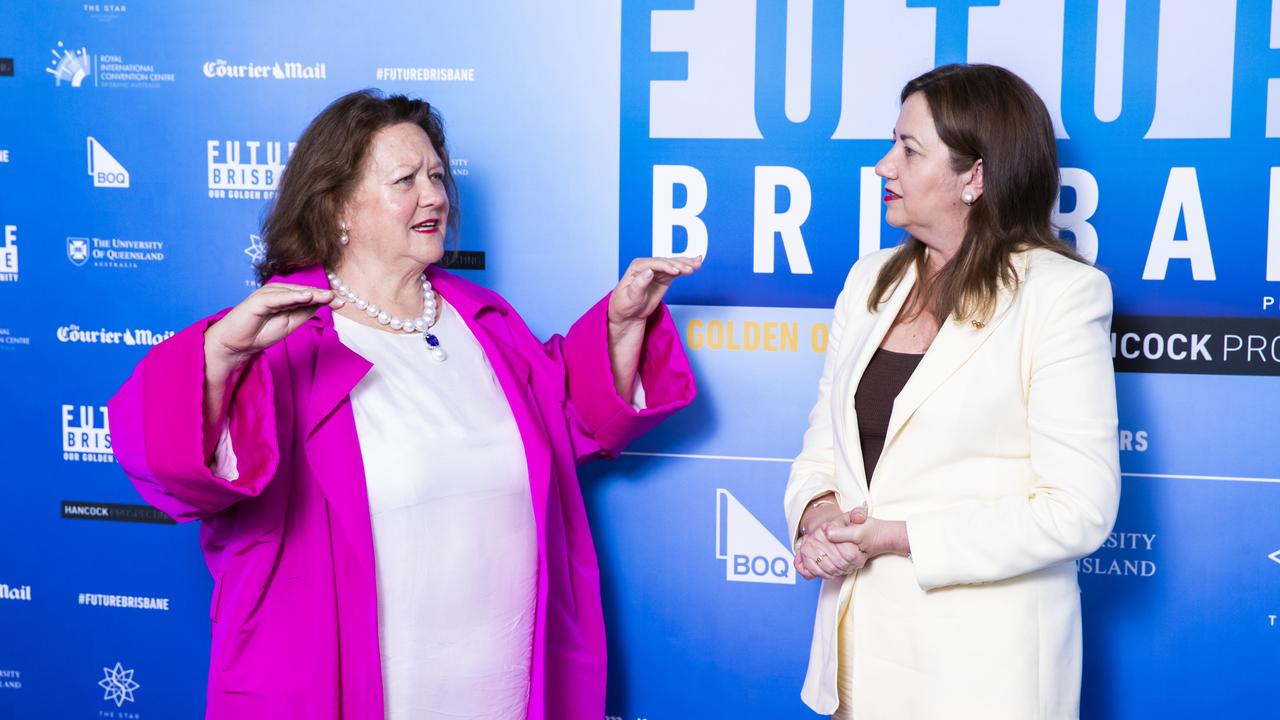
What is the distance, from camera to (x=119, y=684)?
2.62 metres

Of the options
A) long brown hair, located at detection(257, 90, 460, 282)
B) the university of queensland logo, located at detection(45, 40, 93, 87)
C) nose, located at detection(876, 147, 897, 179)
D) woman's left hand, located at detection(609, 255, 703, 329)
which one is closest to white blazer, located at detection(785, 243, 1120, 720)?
nose, located at detection(876, 147, 897, 179)

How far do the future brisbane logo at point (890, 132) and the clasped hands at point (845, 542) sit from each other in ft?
2.56

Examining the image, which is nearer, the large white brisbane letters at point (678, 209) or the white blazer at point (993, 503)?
the white blazer at point (993, 503)

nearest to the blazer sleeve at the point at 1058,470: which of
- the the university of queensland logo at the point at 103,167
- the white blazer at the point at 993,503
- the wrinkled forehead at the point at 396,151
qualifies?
the white blazer at the point at 993,503

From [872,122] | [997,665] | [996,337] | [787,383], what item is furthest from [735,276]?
[997,665]

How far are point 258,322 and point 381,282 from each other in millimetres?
381

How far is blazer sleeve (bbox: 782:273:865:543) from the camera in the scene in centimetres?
174

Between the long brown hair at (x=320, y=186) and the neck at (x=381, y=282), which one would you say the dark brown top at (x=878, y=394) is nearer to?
the neck at (x=381, y=282)

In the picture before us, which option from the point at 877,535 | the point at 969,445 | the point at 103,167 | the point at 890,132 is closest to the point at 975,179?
the point at 969,445

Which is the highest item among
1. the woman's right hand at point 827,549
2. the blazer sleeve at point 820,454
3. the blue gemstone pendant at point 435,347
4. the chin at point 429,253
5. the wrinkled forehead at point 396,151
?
the wrinkled forehead at point 396,151

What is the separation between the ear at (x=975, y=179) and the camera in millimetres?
1615

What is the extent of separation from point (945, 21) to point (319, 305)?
1.37 metres

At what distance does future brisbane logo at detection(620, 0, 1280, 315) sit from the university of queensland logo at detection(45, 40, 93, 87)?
122 cm

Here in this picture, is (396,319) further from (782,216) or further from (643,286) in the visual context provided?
(782,216)
